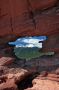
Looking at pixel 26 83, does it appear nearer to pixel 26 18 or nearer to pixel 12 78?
pixel 12 78

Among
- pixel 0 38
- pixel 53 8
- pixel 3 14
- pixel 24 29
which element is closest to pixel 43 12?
pixel 53 8

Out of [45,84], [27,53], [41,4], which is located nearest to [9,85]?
[45,84]

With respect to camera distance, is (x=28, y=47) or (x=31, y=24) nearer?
(x=31, y=24)

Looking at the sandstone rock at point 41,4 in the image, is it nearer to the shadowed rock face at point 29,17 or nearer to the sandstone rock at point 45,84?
the shadowed rock face at point 29,17

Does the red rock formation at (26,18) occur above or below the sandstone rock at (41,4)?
below

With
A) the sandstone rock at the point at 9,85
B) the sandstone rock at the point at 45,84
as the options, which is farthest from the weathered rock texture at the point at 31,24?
the sandstone rock at the point at 45,84

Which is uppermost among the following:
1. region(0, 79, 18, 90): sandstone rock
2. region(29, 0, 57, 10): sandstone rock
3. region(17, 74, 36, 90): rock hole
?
region(29, 0, 57, 10): sandstone rock

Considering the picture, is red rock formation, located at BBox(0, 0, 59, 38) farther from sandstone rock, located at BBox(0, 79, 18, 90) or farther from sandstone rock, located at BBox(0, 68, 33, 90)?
sandstone rock, located at BBox(0, 79, 18, 90)

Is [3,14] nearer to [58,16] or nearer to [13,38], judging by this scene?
[13,38]

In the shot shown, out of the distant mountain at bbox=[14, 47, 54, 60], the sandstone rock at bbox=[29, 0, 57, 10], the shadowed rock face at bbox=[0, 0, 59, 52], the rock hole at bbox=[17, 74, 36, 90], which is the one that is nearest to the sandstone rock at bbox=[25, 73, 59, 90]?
the rock hole at bbox=[17, 74, 36, 90]
